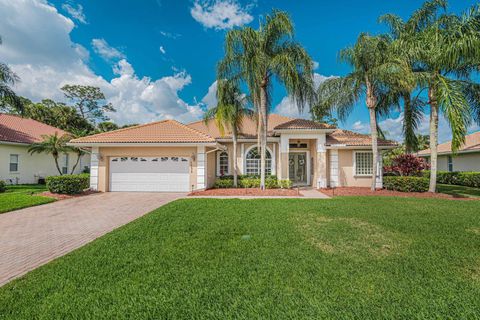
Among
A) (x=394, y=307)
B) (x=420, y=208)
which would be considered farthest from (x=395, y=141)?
(x=394, y=307)

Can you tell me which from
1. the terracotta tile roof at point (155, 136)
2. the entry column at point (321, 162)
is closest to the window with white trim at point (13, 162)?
the terracotta tile roof at point (155, 136)

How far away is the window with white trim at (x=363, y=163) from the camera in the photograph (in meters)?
15.3

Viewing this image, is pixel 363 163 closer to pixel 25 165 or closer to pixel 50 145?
pixel 50 145

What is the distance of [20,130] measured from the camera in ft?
63.6

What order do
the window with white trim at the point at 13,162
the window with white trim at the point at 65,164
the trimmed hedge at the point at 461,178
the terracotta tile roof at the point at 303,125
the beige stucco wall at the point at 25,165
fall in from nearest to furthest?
the terracotta tile roof at the point at 303,125, the beige stucco wall at the point at 25,165, the trimmed hedge at the point at 461,178, the window with white trim at the point at 13,162, the window with white trim at the point at 65,164

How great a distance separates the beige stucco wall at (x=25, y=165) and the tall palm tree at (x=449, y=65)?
1072 inches

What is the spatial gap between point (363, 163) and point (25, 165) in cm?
2624

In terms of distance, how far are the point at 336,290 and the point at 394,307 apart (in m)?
0.68

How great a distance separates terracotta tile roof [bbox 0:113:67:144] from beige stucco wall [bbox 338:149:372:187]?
23.6m

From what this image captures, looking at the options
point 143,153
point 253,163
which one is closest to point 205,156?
point 143,153

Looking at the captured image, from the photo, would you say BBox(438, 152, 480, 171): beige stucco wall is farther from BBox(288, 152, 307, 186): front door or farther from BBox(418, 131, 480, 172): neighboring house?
BBox(288, 152, 307, 186): front door

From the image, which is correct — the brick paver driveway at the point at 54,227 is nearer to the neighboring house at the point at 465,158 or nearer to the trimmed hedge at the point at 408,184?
the trimmed hedge at the point at 408,184

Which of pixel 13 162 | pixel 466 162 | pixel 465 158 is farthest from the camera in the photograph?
pixel 465 158

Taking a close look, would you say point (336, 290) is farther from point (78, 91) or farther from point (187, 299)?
point (78, 91)
